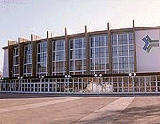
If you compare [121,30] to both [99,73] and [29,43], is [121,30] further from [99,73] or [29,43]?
[29,43]

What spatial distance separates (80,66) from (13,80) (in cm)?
1673

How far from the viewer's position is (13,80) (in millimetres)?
50344

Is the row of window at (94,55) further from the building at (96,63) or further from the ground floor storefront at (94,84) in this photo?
the ground floor storefront at (94,84)

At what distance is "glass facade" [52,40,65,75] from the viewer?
4394 cm

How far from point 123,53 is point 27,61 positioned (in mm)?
20349

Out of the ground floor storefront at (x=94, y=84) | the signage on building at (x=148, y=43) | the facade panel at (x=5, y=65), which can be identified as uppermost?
the signage on building at (x=148, y=43)

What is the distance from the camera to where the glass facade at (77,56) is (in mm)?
42062

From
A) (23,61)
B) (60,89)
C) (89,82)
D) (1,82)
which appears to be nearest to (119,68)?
(89,82)

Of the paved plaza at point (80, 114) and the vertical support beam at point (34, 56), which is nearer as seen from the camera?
the paved plaza at point (80, 114)

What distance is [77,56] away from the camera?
4284 cm

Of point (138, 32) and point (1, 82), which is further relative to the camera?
point (1, 82)

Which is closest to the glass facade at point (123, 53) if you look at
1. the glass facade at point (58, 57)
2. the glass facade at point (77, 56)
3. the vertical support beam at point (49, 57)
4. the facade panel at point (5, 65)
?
the glass facade at point (77, 56)

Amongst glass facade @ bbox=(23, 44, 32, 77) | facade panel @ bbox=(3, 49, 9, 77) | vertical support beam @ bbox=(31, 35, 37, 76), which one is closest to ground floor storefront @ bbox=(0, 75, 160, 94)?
glass facade @ bbox=(23, 44, 32, 77)

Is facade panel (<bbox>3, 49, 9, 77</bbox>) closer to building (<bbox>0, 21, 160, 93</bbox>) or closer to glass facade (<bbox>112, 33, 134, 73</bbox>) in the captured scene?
building (<bbox>0, 21, 160, 93</bbox>)
